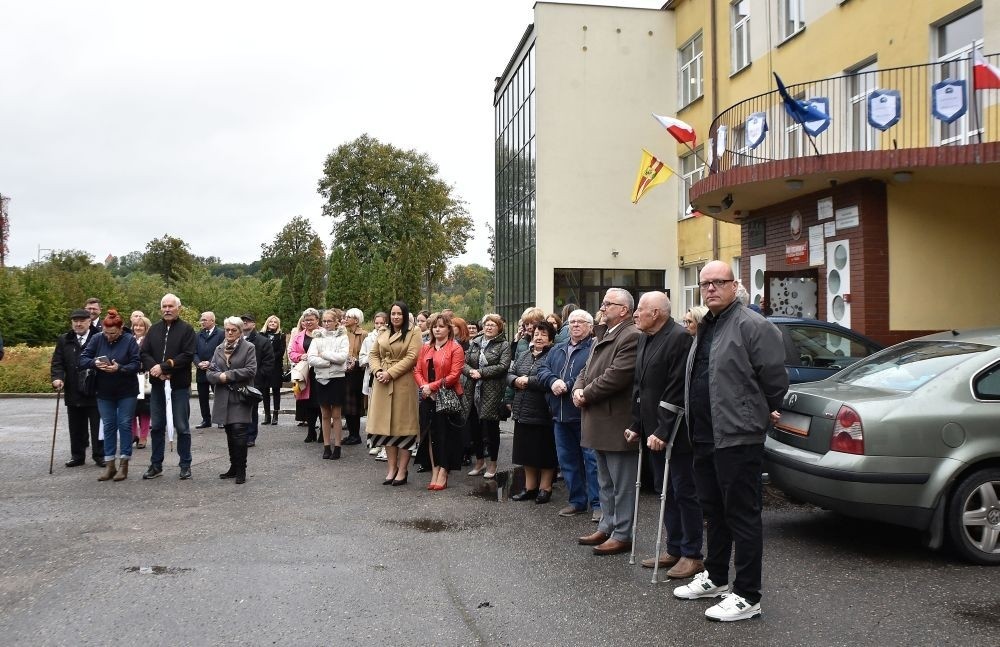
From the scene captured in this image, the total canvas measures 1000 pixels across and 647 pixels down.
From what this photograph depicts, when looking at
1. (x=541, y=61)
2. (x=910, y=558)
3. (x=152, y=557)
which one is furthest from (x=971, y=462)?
(x=541, y=61)

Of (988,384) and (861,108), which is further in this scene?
(861,108)

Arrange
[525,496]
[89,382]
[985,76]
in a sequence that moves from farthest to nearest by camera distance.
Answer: [985,76], [89,382], [525,496]

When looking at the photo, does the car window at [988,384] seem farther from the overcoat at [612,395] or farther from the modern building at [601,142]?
the modern building at [601,142]

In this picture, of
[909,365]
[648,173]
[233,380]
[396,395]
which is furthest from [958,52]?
[233,380]

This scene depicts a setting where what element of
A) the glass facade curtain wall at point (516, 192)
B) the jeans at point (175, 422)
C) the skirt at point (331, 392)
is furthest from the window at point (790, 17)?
the jeans at point (175, 422)

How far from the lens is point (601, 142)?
2577cm

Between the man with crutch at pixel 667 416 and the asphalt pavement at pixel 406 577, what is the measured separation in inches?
13.0

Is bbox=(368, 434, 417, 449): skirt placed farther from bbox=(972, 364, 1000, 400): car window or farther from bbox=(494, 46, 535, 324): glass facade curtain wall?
bbox=(494, 46, 535, 324): glass facade curtain wall

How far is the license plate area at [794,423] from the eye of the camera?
6.33m

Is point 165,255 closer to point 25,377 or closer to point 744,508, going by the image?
point 25,377

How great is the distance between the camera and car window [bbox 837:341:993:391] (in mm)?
6121

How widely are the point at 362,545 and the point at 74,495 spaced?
3.85 meters

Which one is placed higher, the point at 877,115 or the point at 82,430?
the point at 877,115

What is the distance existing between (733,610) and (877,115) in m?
11.0
